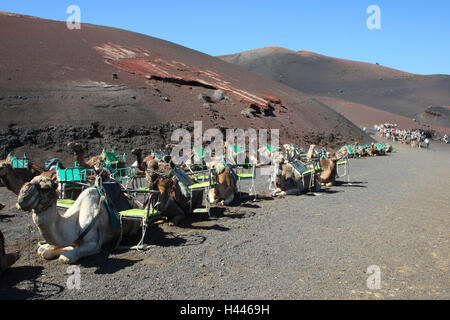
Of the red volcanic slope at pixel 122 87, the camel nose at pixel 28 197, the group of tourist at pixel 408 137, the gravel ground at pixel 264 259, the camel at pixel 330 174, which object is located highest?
the red volcanic slope at pixel 122 87

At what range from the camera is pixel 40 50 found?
98.1 ft

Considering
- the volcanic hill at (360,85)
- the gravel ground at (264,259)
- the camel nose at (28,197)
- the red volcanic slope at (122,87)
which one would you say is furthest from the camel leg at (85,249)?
the volcanic hill at (360,85)

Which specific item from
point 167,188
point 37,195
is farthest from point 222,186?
point 37,195

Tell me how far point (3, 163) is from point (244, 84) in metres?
34.7

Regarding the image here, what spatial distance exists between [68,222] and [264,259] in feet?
9.42

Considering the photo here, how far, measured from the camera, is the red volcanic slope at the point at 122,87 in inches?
884

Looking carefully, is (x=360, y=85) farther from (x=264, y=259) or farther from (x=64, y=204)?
(x=64, y=204)

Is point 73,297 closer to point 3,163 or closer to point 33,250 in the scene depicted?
point 33,250

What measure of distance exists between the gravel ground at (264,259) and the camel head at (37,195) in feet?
3.07

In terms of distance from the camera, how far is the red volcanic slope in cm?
2246

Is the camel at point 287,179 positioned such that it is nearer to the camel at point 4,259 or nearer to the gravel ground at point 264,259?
the gravel ground at point 264,259

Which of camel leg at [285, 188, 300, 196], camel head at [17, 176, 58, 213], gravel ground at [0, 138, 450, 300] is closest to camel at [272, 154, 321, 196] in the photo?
camel leg at [285, 188, 300, 196]
